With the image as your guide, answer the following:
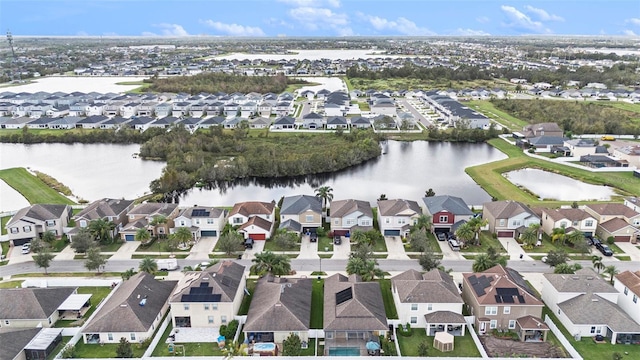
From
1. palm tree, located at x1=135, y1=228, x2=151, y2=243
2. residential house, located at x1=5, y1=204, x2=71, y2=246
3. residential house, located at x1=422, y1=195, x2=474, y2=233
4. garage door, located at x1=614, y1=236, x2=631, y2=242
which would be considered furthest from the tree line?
garage door, located at x1=614, y1=236, x2=631, y2=242

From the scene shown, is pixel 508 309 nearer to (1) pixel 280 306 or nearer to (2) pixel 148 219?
(1) pixel 280 306

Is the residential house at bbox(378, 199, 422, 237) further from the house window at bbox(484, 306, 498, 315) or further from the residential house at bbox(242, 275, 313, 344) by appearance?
the house window at bbox(484, 306, 498, 315)

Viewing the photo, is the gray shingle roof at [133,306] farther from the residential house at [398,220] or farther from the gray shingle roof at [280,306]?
the residential house at [398,220]

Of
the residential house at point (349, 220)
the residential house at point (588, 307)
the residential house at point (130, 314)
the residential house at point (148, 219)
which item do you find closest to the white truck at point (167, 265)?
the residential house at point (130, 314)

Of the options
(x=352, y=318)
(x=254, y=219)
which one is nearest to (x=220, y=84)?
(x=254, y=219)

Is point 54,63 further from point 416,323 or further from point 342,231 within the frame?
point 416,323

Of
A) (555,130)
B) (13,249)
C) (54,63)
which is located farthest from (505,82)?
(54,63)
